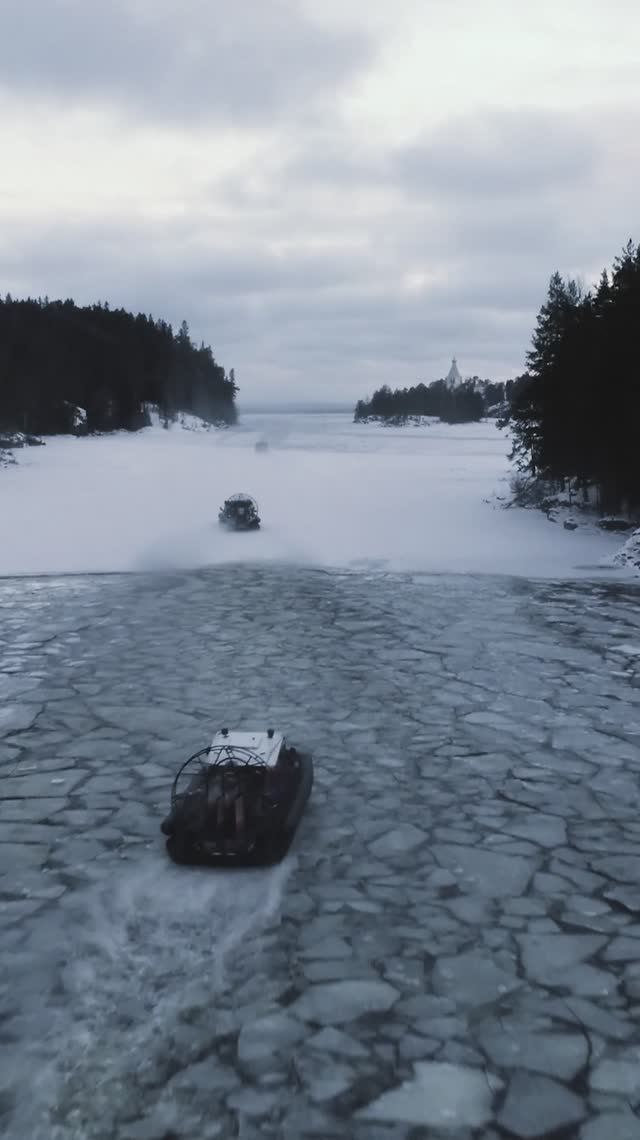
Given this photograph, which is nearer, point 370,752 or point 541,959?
point 541,959

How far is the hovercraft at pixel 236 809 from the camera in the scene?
5066 mm

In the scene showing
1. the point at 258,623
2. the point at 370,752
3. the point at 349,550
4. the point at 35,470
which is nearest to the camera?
the point at 370,752

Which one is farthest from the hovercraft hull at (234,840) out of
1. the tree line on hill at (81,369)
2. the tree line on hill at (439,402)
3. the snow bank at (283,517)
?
the tree line on hill at (439,402)

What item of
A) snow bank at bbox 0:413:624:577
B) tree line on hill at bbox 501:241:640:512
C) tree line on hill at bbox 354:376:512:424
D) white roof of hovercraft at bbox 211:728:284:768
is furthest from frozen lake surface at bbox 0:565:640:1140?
tree line on hill at bbox 354:376:512:424

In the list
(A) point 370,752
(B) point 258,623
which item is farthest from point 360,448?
(A) point 370,752

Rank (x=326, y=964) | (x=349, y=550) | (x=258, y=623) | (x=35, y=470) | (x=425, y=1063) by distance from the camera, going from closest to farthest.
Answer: (x=425, y=1063), (x=326, y=964), (x=258, y=623), (x=349, y=550), (x=35, y=470)

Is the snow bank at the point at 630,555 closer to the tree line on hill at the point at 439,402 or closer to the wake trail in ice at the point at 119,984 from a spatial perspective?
the wake trail in ice at the point at 119,984

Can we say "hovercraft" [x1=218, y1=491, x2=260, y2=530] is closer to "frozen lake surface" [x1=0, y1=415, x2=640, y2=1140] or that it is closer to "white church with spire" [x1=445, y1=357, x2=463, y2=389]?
"frozen lake surface" [x1=0, y1=415, x2=640, y2=1140]

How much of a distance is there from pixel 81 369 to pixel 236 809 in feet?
170

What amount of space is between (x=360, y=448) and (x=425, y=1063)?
44.3m

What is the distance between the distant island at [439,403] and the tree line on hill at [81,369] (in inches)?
824

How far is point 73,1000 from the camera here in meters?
3.97

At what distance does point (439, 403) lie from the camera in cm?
7812

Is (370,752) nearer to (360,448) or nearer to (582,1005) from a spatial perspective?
(582,1005)
